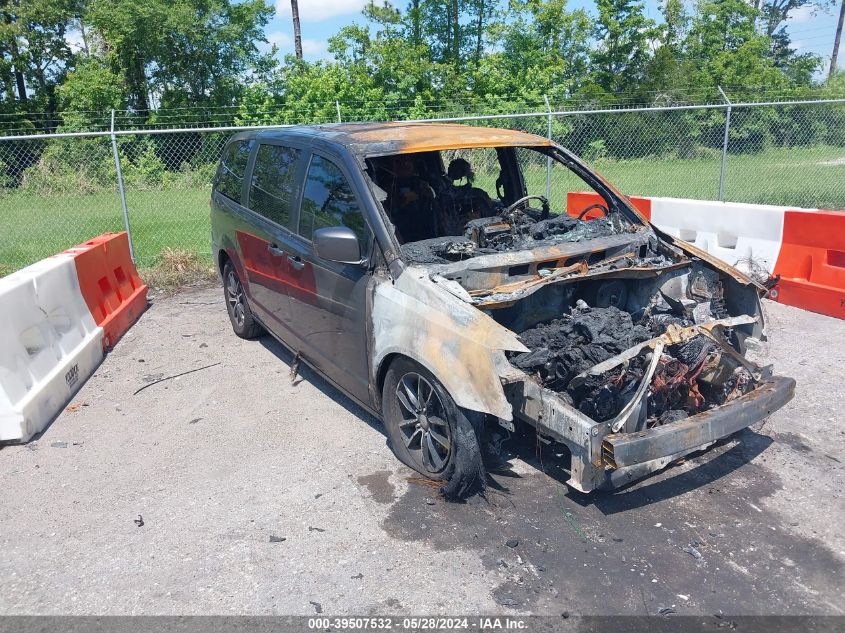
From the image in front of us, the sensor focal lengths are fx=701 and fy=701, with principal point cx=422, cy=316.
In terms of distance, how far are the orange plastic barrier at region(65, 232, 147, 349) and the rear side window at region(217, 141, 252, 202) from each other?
4.72ft

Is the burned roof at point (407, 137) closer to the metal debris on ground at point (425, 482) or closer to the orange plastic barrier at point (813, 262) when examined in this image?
the metal debris on ground at point (425, 482)

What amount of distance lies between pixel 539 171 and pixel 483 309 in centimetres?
709

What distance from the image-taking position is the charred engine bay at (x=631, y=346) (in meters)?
3.74

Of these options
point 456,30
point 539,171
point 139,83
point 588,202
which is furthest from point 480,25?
point 588,202

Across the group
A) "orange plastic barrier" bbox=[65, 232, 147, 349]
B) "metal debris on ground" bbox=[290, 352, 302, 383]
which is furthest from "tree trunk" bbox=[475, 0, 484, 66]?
"metal debris on ground" bbox=[290, 352, 302, 383]

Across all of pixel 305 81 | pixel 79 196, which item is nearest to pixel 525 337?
pixel 79 196

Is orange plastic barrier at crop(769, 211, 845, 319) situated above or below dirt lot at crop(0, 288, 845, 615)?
above

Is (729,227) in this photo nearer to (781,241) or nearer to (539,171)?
(781,241)

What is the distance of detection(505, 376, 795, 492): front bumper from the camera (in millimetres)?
3348

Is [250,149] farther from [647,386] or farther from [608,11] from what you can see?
[608,11]

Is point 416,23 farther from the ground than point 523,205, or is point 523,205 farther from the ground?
point 416,23

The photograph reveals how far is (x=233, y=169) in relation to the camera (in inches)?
247

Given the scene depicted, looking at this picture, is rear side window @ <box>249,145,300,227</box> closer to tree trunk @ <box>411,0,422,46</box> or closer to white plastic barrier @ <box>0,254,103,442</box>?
white plastic barrier @ <box>0,254,103,442</box>

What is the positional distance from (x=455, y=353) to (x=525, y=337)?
0.61 metres
